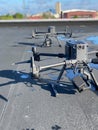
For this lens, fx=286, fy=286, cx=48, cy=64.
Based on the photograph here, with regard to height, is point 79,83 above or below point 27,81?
above

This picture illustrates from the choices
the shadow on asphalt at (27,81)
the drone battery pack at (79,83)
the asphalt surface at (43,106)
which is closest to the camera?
the asphalt surface at (43,106)

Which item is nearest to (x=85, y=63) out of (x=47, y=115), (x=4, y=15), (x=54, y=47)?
(x=47, y=115)

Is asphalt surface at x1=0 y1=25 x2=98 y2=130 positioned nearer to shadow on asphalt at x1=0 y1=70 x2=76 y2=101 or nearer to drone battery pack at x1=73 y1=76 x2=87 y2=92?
shadow on asphalt at x1=0 y1=70 x2=76 y2=101

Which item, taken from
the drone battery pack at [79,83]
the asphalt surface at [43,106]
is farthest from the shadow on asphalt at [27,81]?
the drone battery pack at [79,83]

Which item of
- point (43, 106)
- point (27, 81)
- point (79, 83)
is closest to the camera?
point (43, 106)

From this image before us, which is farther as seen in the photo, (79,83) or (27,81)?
(27,81)

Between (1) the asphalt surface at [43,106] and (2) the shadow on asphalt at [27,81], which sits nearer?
(1) the asphalt surface at [43,106]

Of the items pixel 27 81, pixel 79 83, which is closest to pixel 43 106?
pixel 79 83

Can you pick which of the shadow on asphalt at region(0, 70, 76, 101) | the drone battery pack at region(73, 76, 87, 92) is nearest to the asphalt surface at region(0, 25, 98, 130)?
the shadow on asphalt at region(0, 70, 76, 101)

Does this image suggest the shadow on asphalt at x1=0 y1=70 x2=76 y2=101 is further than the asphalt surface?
Yes

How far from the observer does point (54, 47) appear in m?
14.3

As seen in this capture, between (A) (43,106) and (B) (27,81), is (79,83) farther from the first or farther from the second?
(B) (27,81)

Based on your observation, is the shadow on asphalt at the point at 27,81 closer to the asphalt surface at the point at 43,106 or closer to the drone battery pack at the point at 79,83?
the asphalt surface at the point at 43,106

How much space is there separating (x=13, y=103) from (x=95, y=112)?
188 cm
